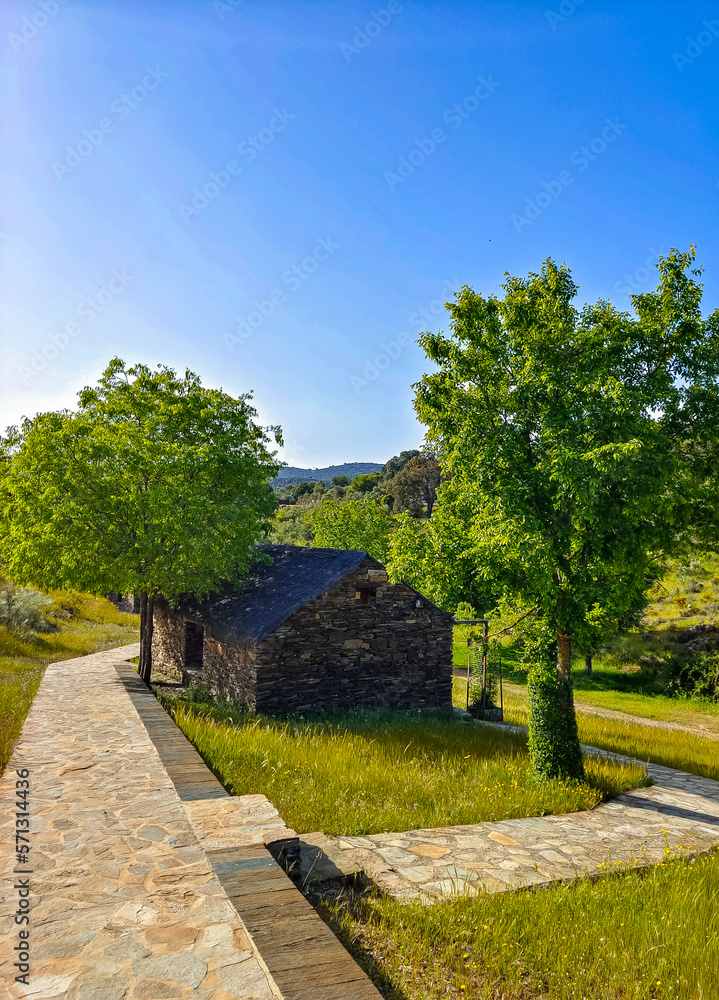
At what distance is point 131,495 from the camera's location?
14.7 meters

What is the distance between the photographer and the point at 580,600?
9914 millimetres

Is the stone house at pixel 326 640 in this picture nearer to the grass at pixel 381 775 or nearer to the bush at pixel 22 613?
the grass at pixel 381 775

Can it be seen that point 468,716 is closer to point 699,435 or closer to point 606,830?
point 606,830

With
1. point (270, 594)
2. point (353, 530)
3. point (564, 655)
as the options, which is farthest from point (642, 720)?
point (353, 530)

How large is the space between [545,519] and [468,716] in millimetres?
9042

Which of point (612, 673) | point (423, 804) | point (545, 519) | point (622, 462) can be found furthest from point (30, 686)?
point (612, 673)

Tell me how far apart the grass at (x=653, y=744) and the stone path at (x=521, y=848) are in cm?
436

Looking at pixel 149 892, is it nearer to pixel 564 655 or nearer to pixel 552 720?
pixel 552 720

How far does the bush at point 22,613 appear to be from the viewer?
21219 millimetres

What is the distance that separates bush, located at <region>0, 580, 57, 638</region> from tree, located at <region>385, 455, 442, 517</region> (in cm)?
4450

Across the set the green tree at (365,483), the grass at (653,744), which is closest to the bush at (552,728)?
the grass at (653,744)

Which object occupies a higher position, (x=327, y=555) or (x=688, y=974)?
(x=327, y=555)

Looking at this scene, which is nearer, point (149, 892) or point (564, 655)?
point (149, 892)

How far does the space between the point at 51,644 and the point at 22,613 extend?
6.41 ft
